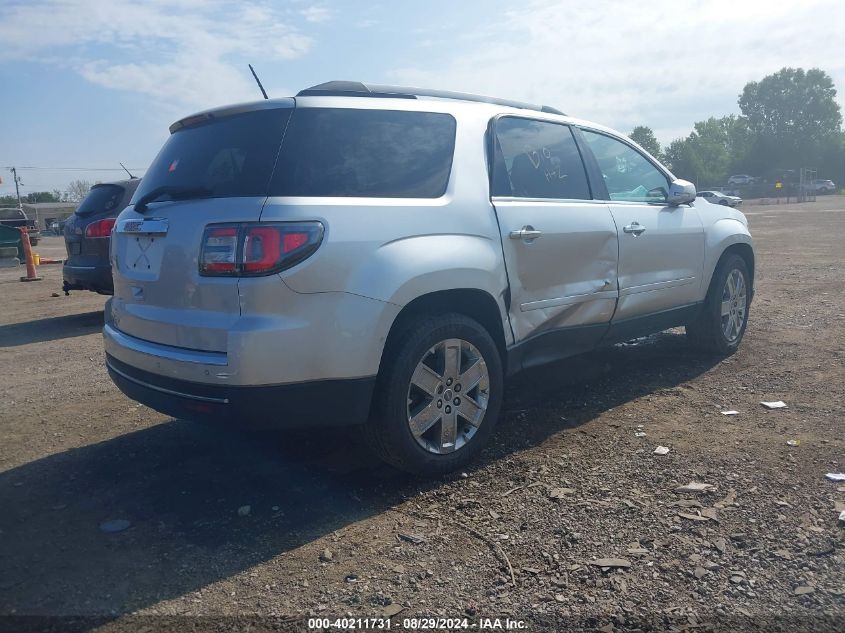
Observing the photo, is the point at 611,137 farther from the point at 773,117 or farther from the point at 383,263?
the point at 773,117

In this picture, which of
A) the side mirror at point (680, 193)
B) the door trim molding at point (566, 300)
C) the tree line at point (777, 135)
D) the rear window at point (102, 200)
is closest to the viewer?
the door trim molding at point (566, 300)

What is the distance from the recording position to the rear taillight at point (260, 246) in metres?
3.31

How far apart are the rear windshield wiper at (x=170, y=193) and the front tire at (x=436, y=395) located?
3.91ft

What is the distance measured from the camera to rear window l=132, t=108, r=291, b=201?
3.54 m

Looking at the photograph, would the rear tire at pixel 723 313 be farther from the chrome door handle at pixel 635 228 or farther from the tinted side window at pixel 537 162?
the tinted side window at pixel 537 162

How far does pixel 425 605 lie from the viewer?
280 centimetres

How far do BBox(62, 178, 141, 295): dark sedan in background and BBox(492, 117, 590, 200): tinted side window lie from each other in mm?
5676

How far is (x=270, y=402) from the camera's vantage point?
335 cm

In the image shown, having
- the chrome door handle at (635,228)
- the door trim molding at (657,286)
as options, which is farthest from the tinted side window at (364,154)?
the door trim molding at (657,286)

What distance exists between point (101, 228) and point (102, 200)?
1.66 feet

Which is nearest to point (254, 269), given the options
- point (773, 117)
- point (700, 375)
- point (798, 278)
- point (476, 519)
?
point (476, 519)

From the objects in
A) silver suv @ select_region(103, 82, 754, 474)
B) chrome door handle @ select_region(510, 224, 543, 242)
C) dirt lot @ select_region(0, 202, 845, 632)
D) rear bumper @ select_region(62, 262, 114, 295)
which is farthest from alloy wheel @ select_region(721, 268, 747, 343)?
rear bumper @ select_region(62, 262, 114, 295)

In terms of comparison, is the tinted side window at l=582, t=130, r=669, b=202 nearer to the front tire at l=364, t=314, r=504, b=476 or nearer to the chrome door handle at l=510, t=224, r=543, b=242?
the chrome door handle at l=510, t=224, r=543, b=242

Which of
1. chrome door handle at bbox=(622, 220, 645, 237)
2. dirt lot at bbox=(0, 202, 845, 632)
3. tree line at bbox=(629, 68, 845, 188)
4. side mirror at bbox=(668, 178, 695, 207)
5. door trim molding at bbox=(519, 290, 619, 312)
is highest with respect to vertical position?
tree line at bbox=(629, 68, 845, 188)
